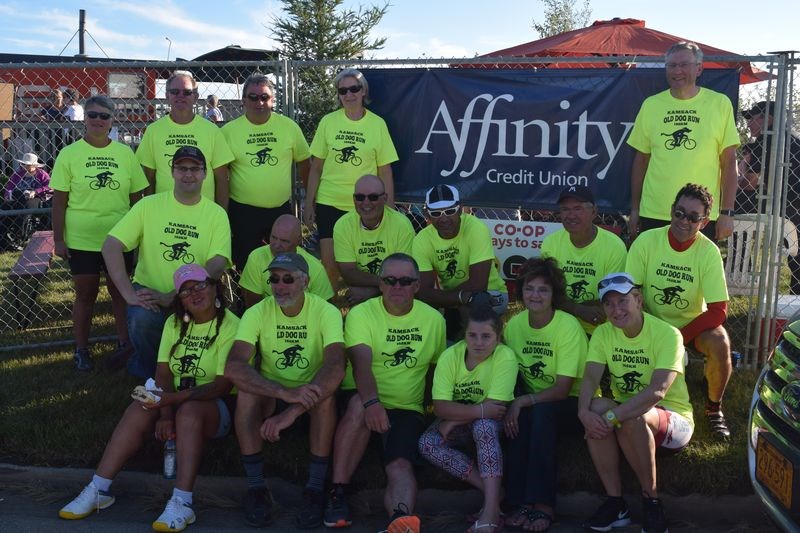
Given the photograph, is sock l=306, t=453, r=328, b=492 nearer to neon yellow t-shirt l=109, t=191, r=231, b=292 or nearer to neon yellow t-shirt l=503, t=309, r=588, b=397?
neon yellow t-shirt l=503, t=309, r=588, b=397

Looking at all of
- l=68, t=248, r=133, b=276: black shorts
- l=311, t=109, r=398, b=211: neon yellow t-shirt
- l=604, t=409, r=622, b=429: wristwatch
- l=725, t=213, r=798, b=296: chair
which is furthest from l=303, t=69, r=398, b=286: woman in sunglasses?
l=725, t=213, r=798, b=296: chair

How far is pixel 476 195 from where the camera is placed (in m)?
6.50

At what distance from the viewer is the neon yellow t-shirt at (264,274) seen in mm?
5183

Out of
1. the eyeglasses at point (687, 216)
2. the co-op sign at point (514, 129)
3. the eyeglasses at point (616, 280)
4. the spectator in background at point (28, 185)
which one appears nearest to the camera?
the eyeglasses at point (616, 280)

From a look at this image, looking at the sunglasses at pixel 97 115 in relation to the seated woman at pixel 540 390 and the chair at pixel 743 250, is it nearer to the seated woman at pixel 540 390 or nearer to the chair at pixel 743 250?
the seated woman at pixel 540 390

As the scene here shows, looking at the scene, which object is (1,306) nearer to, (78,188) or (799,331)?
(78,188)

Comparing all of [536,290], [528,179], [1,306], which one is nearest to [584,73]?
[528,179]

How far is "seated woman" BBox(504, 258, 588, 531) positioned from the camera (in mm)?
4102

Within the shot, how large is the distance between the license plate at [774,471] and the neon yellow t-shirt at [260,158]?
3.94m

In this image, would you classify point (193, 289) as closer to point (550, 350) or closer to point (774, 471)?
point (550, 350)

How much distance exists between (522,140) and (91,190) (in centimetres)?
332

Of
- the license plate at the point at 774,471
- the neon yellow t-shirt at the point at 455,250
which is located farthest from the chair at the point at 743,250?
the license plate at the point at 774,471

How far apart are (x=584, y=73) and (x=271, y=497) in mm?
3940

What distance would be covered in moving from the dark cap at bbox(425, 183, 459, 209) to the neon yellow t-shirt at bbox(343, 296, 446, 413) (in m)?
0.93
